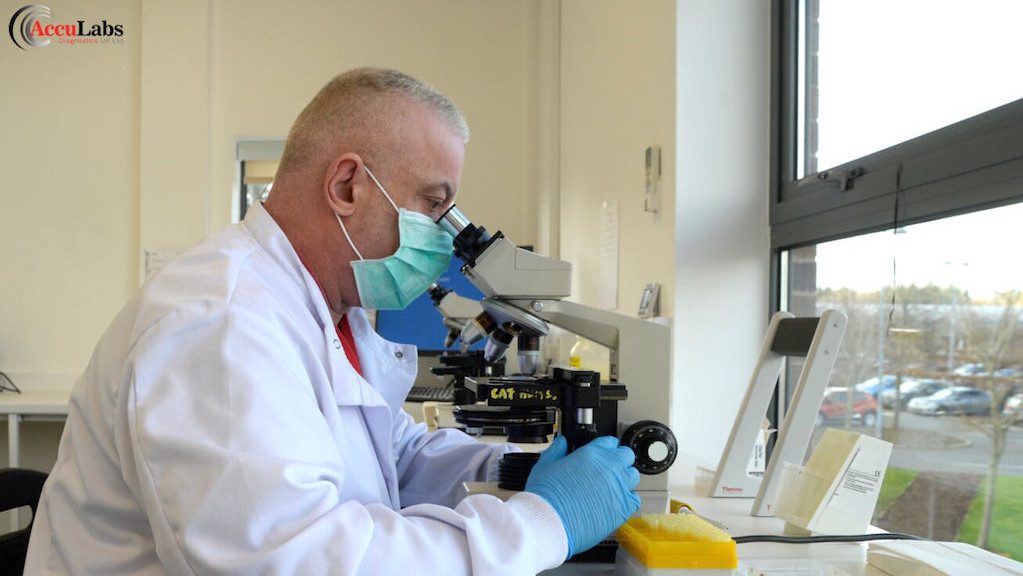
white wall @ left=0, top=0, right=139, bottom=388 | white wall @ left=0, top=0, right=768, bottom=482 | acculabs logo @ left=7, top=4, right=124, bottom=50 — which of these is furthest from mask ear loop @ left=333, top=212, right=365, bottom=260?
acculabs logo @ left=7, top=4, right=124, bottom=50

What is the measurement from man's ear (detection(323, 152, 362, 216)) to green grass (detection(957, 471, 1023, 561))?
49.0 inches

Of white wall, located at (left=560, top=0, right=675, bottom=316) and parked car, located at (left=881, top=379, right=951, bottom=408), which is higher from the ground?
white wall, located at (left=560, top=0, right=675, bottom=316)

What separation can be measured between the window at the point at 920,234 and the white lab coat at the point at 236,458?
0.97 meters

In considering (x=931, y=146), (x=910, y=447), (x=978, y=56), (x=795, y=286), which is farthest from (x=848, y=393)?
(x=978, y=56)

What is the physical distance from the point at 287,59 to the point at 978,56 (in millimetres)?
3895

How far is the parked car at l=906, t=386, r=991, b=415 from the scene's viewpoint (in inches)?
61.9

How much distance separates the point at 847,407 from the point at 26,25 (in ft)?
15.5

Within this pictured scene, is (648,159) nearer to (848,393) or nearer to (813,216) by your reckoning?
(813,216)

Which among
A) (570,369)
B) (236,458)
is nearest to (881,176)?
(570,369)

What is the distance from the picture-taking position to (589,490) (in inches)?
45.3

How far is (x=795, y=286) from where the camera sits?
239 centimetres

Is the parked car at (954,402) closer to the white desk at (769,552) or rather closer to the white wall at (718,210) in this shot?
the white desk at (769,552)

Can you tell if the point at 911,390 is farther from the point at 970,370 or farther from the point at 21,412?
the point at 21,412

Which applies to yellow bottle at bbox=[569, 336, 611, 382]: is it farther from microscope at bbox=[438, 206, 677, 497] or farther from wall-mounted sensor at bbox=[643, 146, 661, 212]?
microscope at bbox=[438, 206, 677, 497]
